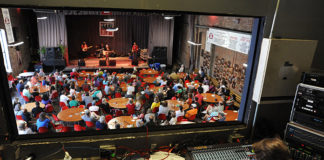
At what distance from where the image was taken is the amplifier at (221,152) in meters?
2.45

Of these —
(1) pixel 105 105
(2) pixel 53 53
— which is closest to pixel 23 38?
(2) pixel 53 53

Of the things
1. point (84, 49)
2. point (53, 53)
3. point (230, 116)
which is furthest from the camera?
point (84, 49)

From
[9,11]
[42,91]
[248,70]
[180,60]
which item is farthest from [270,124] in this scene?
[180,60]

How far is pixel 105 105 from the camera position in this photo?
693 centimetres

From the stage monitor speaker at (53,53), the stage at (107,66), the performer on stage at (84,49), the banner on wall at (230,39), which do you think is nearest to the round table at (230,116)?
the banner on wall at (230,39)

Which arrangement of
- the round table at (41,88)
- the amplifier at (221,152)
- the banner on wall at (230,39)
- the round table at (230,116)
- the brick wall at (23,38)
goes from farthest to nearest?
the brick wall at (23,38) < the banner on wall at (230,39) < the round table at (41,88) < the round table at (230,116) < the amplifier at (221,152)

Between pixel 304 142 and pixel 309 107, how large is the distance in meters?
0.44

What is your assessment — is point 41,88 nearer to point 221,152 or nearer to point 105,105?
point 105,105

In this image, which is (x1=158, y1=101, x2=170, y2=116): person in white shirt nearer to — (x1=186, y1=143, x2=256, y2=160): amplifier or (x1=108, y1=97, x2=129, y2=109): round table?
(x1=108, y1=97, x2=129, y2=109): round table

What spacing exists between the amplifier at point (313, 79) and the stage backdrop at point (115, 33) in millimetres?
17231

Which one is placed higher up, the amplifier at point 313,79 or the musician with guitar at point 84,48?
the amplifier at point 313,79

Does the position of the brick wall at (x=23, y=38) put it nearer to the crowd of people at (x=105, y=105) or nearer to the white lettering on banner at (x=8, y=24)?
the white lettering on banner at (x=8, y=24)

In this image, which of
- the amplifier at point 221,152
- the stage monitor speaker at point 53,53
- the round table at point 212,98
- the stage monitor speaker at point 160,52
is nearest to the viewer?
the amplifier at point 221,152

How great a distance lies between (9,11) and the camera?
1163 cm
